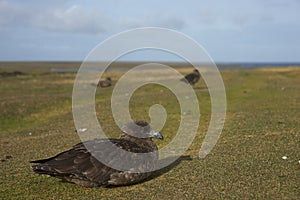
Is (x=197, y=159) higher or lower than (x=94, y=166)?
lower

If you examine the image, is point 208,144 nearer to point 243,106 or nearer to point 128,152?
point 128,152

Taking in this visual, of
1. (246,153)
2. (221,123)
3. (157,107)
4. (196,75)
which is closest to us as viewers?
(246,153)

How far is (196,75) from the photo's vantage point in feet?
121

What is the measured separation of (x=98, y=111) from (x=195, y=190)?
16.0 metres

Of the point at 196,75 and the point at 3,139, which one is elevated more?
the point at 196,75

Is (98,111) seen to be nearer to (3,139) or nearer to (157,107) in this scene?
(157,107)

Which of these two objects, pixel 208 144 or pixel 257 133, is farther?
pixel 257 133

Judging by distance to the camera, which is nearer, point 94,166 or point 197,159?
point 94,166

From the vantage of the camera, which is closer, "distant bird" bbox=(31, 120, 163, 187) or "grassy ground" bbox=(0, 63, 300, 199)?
"grassy ground" bbox=(0, 63, 300, 199)

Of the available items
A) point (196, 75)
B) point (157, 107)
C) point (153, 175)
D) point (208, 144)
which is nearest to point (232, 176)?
point (153, 175)

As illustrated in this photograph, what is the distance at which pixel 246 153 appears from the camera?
1269cm

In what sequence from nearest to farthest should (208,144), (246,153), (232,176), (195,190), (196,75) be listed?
(195,190) → (232,176) → (246,153) → (208,144) → (196,75)

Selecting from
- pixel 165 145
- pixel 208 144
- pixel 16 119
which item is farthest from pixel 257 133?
pixel 16 119

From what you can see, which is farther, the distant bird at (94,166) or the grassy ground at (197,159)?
the distant bird at (94,166)
